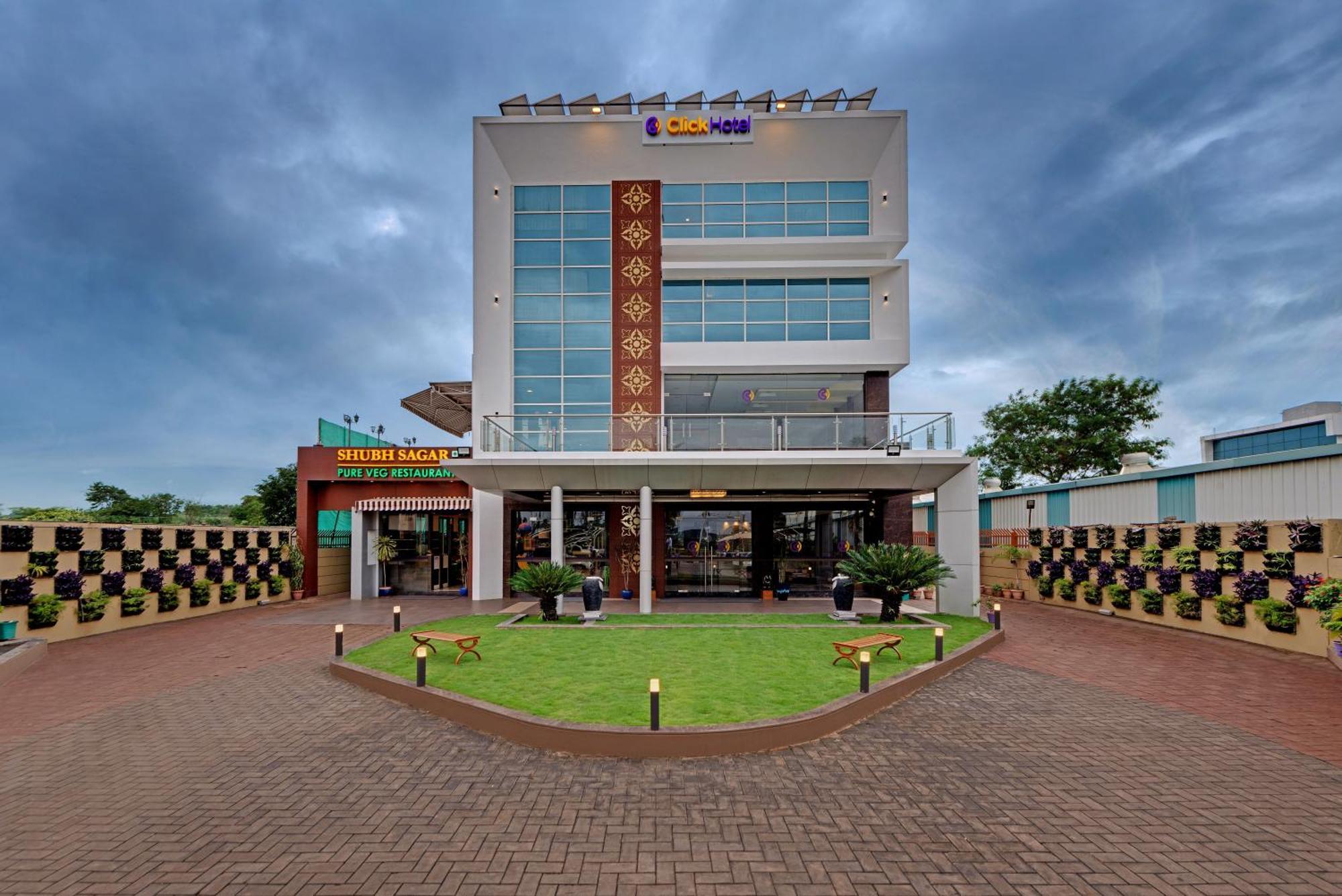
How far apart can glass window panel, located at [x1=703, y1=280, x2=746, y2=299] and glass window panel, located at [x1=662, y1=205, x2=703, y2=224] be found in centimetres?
279

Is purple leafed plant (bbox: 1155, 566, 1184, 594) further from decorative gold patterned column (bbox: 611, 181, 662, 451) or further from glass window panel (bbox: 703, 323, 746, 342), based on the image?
decorative gold patterned column (bbox: 611, 181, 662, 451)

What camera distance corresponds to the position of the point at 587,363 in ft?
70.6

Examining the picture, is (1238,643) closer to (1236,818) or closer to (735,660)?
(1236,818)

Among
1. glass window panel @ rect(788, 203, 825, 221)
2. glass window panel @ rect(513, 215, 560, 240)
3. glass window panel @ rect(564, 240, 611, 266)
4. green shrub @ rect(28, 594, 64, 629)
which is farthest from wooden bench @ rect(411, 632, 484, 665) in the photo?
glass window panel @ rect(788, 203, 825, 221)

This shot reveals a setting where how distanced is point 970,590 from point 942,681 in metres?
7.52

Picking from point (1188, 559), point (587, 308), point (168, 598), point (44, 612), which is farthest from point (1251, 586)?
point (168, 598)

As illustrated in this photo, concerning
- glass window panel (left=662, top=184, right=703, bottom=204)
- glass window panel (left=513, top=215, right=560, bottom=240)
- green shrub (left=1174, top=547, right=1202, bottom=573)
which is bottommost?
green shrub (left=1174, top=547, right=1202, bottom=573)

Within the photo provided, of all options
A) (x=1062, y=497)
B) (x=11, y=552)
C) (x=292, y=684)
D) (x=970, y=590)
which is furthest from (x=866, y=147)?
(x=11, y=552)

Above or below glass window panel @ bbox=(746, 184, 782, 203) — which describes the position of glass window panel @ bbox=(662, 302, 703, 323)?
below

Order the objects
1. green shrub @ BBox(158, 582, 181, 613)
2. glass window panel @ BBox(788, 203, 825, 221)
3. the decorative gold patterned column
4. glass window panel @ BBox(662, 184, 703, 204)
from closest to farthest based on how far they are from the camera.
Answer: green shrub @ BBox(158, 582, 181, 613) < the decorative gold patterned column < glass window panel @ BBox(788, 203, 825, 221) < glass window panel @ BBox(662, 184, 703, 204)

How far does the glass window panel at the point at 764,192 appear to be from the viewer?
22609 mm

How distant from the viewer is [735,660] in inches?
408

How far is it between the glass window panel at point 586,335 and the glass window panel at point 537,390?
4.94 ft

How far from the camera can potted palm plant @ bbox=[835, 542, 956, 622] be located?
1427 cm
